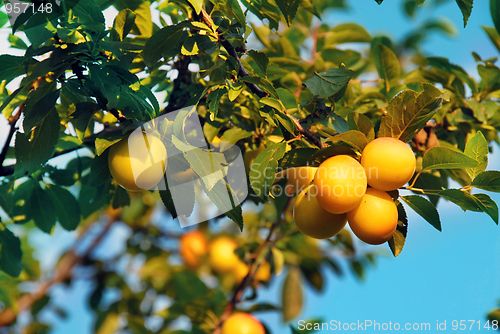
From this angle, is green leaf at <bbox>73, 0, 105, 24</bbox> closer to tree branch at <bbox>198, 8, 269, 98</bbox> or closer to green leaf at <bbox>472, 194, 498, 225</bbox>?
tree branch at <bbox>198, 8, 269, 98</bbox>

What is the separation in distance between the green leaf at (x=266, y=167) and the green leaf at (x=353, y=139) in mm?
104

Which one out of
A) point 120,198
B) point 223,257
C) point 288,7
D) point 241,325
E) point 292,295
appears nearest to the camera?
point 288,7

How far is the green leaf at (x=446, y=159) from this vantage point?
0.66 meters

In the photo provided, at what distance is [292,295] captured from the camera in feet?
6.56

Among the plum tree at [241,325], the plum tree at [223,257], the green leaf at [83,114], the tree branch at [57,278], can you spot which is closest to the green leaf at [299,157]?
the green leaf at [83,114]

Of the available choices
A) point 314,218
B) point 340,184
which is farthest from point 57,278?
point 340,184

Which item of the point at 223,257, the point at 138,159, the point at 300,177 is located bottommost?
the point at 223,257

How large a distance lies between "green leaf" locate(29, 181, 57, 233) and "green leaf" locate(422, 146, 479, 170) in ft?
3.24

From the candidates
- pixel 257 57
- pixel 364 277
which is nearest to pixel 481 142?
pixel 257 57

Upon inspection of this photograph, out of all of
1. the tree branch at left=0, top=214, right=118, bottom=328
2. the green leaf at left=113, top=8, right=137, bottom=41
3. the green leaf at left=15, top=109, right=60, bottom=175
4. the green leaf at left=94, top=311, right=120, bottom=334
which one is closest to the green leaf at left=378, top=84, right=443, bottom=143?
the green leaf at left=113, top=8, right=137, bottom=41

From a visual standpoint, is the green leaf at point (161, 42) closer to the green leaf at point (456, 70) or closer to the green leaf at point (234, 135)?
the green leaf at point (234, 135)

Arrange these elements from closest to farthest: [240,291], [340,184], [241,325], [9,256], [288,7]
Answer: [340,184] → [288,7] → [9,256] → [241,325] → [240,291]

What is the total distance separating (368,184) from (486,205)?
20 cm

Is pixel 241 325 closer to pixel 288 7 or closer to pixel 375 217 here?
pixel 375 217
